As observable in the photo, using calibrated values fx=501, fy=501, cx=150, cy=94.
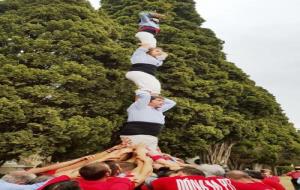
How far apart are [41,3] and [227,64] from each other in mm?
9829

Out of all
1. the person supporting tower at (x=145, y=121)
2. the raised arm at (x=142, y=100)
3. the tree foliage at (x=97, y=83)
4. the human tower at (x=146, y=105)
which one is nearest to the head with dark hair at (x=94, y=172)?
the human tower at (x=146, y=105)

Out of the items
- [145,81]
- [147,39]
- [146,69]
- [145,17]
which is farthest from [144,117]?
[145,17]

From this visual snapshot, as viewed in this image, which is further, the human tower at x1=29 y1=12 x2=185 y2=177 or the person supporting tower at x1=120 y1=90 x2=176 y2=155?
the person supporting tower at x1=120 y1=90 x2=176 y2=155

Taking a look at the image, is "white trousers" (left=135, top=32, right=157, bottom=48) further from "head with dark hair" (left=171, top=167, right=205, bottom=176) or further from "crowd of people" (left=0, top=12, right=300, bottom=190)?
"head with dark hair" (left=171, top=167, right=205, bottom=176)

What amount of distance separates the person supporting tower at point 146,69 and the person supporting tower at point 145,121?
0.32 m

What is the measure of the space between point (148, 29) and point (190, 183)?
10374 mm

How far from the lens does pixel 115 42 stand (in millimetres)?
19109

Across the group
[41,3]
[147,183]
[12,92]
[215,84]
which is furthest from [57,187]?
[215,84]

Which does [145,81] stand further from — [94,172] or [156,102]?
[94,172]

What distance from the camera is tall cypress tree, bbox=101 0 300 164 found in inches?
769

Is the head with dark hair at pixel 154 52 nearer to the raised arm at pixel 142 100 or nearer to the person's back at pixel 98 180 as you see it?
the raised arm at pixel 142 100

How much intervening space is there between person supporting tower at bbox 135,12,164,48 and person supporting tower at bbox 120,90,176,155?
5.49ft

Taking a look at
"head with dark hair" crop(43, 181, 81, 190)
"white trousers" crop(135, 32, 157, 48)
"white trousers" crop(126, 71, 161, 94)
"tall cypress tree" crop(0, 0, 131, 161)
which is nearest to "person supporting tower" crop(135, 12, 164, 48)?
"white trousers" crop(135, 32, 157, 48)

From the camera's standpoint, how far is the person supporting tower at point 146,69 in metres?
13.4
